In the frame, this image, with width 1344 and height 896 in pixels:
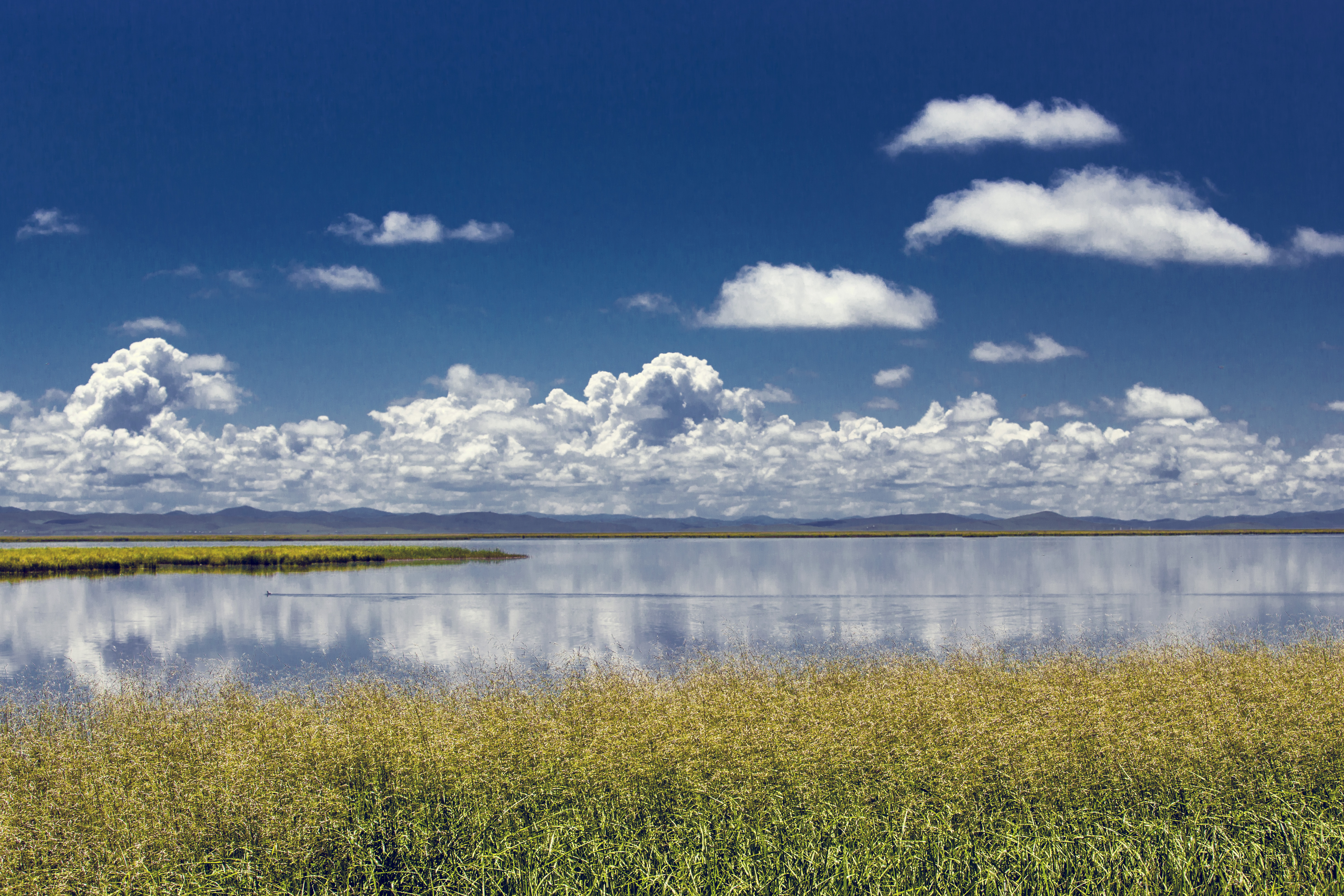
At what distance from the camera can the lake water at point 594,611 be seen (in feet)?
140

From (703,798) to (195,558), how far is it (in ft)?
372

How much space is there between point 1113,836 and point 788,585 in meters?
76.6

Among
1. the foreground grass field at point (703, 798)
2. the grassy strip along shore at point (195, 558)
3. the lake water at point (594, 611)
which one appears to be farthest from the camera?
the grassy strip along shore at point (195, 558)

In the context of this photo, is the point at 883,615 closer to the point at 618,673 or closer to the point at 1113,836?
the point at 618,673

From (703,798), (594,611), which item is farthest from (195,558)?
(703,798)

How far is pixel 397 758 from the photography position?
14.5m

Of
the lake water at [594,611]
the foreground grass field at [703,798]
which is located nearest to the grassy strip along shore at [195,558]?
the lake water at [594,611]

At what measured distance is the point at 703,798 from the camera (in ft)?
43.1

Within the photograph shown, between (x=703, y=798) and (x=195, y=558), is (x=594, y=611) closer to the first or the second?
(x=703, y=798)

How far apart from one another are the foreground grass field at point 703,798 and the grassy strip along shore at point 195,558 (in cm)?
9357

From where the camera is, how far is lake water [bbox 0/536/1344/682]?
4256 centimetres

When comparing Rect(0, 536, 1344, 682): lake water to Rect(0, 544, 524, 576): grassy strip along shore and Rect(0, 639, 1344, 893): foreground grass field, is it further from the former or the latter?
Rect(0, 639, 1344, 893): foreground grass field

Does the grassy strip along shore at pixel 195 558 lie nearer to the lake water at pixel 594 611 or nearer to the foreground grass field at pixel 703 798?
the lake water at pixel 594 611

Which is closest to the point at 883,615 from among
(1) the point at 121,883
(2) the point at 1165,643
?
(2) the point at 1165,643
